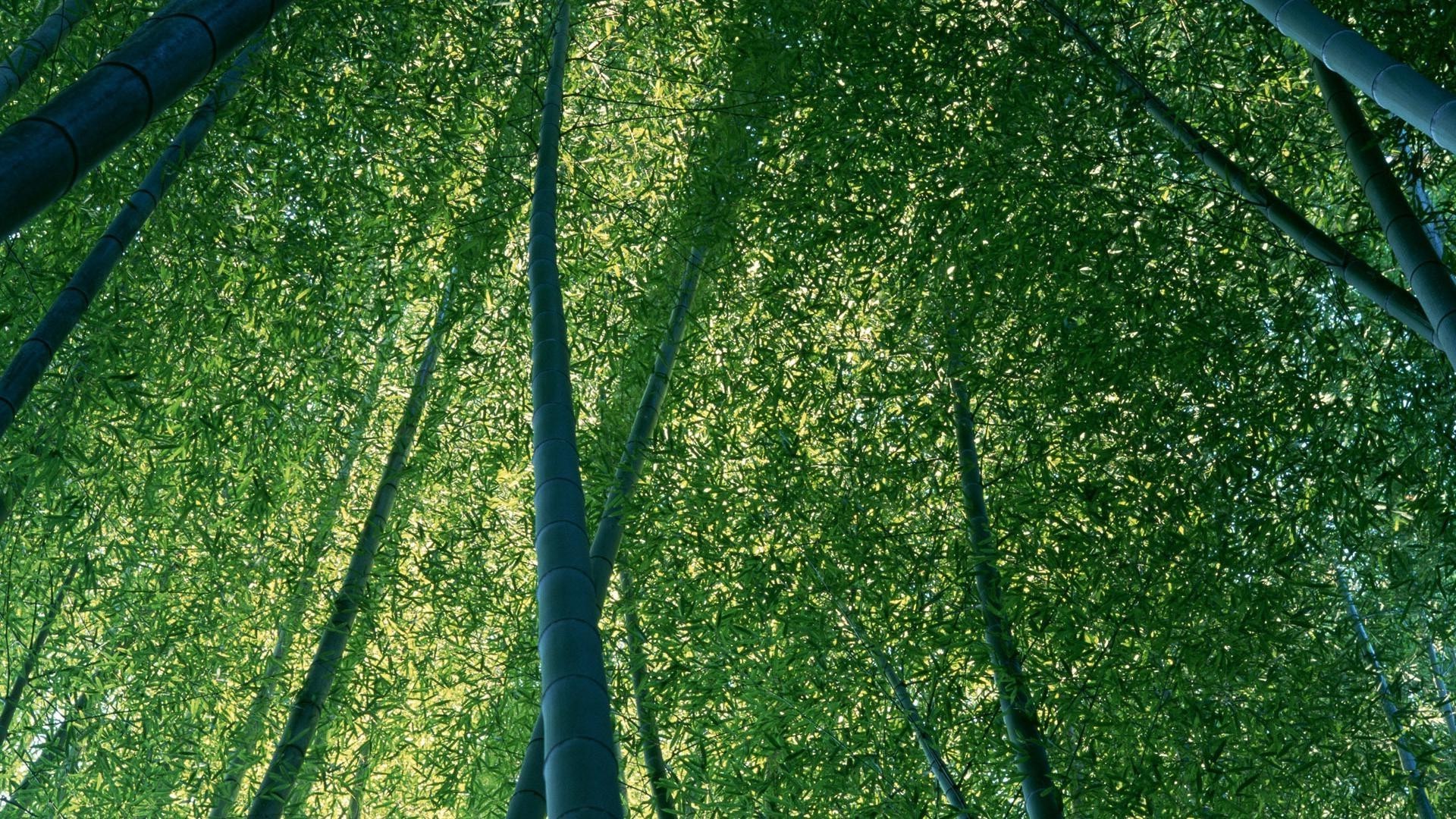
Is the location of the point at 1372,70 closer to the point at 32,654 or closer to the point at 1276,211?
the point at 1276,211

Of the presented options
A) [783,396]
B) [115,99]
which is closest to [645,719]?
[783,396]

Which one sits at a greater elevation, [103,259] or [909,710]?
[103,259]

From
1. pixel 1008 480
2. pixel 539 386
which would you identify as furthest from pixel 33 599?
pixel 1008 480

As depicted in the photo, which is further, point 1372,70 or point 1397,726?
point 1397,726

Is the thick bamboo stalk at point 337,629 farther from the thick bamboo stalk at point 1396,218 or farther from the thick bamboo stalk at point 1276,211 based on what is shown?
the thick bamboo stalk at point 1396,218

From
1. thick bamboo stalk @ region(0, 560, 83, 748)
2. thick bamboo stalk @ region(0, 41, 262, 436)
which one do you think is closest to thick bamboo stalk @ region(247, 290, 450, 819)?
thick bamboo stalk @ region(0, 560, 83, 748)

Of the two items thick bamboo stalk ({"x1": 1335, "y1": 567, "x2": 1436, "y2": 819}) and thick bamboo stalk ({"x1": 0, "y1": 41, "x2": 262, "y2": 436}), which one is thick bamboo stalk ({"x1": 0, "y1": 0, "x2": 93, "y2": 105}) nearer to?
thick bamboo stalk ({"x1": 0, "y1": 41, "x2": 262, "y2": 436})
